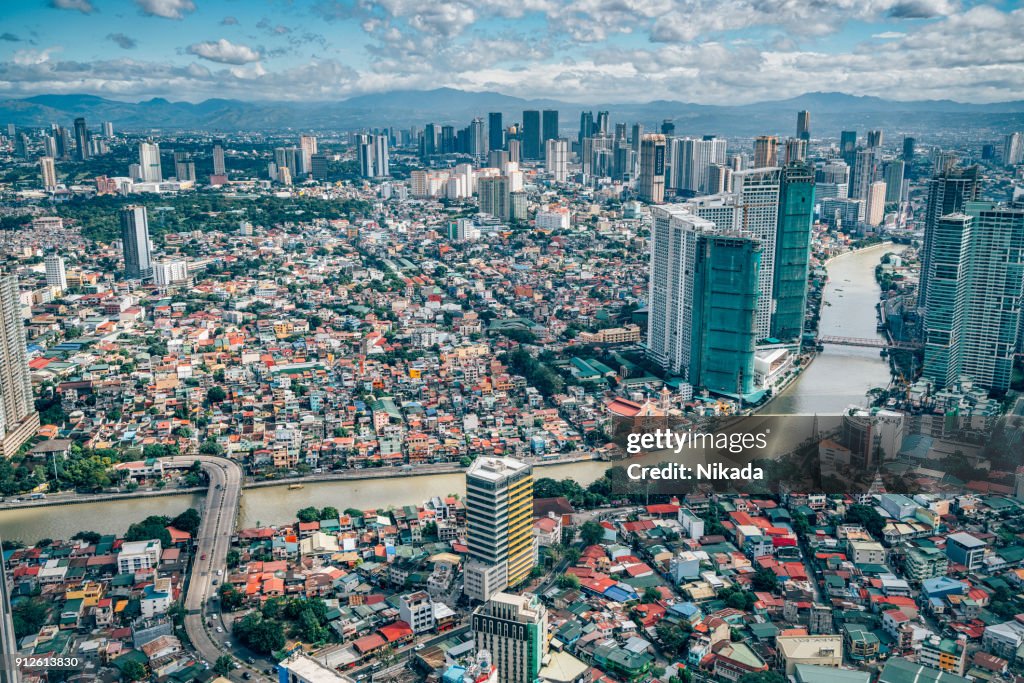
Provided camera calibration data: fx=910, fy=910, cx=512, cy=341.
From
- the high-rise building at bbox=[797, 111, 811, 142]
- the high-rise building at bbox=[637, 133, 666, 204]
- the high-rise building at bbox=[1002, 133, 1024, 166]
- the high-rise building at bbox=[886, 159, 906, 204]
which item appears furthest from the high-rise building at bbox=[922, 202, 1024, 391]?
the high-rise building at bbox=[797, 111, 811, 142]

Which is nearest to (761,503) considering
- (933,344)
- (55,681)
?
(933,344)

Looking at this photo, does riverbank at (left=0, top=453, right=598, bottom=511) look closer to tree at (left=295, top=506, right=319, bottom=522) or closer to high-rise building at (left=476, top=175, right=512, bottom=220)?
tree at (left=295, top=506, right=319, bottom=522)

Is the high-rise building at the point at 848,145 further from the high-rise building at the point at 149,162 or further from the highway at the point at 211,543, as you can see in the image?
the highway at the point at 211,543

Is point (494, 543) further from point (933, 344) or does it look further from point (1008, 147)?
point (1008, 147)

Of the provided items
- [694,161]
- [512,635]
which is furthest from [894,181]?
[512,635]

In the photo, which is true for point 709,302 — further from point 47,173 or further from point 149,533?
point 47,173

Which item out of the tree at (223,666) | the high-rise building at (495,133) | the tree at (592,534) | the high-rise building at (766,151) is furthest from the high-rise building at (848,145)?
the tree at (223,666)
